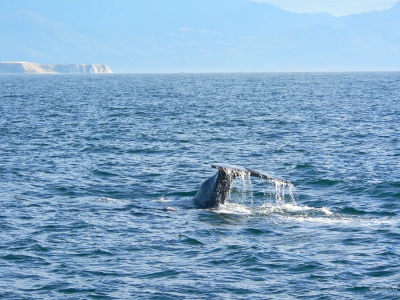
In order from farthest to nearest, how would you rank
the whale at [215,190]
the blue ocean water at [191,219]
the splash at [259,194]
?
the splash at [259,194] < the whale at [215,190] < the blue ocean water at [191,219]

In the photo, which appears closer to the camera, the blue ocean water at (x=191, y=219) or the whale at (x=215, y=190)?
the blue ocean water at (x=191, y=219)

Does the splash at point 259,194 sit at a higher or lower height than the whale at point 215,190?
lower

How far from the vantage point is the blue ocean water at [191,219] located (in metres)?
15.0

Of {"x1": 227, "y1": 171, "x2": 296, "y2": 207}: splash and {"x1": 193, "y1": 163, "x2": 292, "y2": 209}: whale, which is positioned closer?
{"x1": 193, "y1": 163, "x2": 292, "y2": 209}: whale

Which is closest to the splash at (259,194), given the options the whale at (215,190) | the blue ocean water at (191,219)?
the blue ocean water at (191,219)

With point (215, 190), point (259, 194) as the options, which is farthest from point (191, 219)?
point (259, 194)

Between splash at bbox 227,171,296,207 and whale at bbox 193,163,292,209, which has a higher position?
whale at bbox 193,163,292,209

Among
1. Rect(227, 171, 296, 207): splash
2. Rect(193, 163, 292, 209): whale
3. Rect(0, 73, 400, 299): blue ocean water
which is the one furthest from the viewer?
Rect(227, 171, 296, 207): splash

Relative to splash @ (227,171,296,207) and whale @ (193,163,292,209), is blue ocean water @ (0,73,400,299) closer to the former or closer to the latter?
splash @ (227,171,296,207)

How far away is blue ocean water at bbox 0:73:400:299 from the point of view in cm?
1502

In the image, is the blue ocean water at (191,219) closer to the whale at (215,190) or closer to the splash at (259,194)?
the splash at (259,194)

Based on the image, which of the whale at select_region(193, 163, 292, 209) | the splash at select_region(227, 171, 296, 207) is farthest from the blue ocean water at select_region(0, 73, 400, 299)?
the whale at select_region(193, 163, 292, 209)

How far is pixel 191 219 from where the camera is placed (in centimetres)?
2020

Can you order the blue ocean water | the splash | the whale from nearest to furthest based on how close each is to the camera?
the blue ocean water, the whale, the splash
